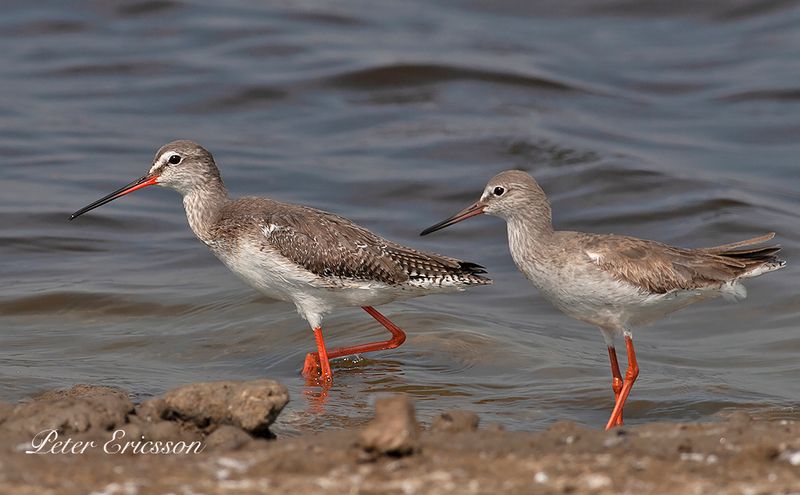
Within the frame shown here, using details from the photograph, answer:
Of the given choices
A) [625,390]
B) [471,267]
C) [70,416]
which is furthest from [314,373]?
[70,416]

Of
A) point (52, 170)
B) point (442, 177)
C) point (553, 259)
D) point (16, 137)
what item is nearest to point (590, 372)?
point (553, 259)

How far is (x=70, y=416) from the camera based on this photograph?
6957mm

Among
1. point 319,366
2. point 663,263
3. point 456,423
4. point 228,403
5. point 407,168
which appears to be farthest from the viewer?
point 407,168

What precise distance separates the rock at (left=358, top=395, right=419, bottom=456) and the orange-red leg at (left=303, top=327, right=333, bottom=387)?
468 cm

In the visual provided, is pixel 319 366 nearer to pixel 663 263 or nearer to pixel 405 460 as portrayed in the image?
pixel 663 263

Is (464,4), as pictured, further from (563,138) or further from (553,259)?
(553,259)

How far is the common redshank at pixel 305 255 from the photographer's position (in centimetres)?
1069

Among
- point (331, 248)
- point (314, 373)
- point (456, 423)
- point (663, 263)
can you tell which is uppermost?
point (663, 263)

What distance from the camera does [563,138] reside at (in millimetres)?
18453

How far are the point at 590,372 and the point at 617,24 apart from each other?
43.7 ft

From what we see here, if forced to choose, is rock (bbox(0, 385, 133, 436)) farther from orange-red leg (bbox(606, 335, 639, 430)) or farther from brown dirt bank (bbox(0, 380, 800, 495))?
orange-red leg (bbox(606, 335, 639, 430))

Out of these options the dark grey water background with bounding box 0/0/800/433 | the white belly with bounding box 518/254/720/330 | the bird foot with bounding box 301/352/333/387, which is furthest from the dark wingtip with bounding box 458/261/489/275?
the bird foot with bounding box 301/352/333/387

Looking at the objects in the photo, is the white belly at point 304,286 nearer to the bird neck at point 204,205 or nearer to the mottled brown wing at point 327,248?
the mottled brown wing at point 327,248
